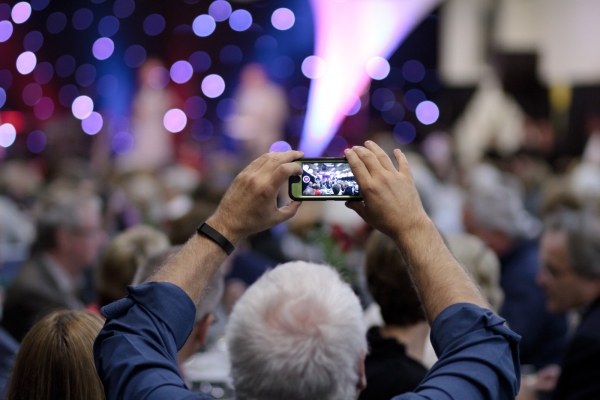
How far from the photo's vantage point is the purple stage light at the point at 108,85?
49.8ft

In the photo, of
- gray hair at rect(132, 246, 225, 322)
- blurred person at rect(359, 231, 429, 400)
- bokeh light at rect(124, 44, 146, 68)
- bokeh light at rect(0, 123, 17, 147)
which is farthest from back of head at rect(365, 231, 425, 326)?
bokeh light at rect(124, 44, 146, 68)

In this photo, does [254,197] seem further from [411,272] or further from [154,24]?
[154,24]

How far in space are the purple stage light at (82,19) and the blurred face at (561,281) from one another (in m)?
13.9

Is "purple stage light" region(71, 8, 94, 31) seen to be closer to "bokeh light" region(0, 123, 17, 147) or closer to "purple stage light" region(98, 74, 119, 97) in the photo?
"purple stage light" region(98, 74, 119, 97)

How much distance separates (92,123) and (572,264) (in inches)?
525

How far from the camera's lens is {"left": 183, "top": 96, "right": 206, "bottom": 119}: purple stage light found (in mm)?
15344

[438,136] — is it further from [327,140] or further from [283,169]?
[283,169]

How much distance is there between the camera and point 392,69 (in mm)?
15625

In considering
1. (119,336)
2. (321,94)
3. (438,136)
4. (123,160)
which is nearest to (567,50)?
(438,136)

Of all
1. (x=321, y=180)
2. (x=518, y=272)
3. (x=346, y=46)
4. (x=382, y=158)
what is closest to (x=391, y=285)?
(x=321, y=180)

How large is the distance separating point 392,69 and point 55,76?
790 cm

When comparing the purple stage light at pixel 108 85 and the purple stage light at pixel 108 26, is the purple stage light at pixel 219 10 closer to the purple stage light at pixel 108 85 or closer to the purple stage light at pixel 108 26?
the purple stage light at pixel 108 26

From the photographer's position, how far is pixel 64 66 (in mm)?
14609

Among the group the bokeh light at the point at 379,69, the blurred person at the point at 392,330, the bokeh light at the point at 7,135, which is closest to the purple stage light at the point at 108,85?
the bokeh light at the point at 7,135
